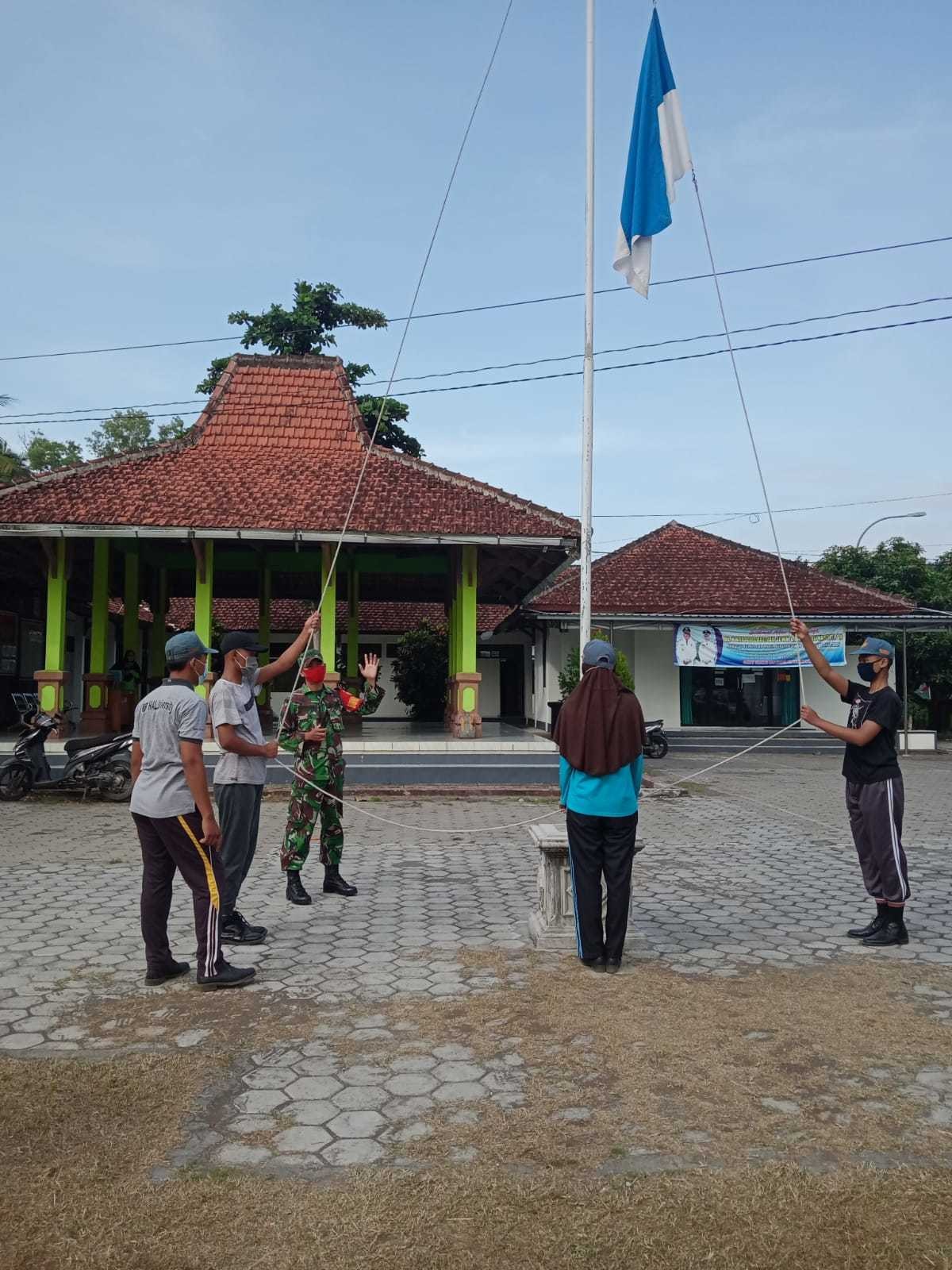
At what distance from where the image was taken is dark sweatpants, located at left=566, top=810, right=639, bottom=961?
15.6 ft

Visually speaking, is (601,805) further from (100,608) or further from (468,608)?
(100,608)

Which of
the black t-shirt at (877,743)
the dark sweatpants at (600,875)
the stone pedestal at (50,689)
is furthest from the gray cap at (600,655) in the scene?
the stone pedestal at (50,689)

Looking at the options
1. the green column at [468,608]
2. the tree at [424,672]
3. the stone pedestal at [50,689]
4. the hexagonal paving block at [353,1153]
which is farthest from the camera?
the tree at [424,672]

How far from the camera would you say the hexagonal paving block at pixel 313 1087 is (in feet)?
11.0

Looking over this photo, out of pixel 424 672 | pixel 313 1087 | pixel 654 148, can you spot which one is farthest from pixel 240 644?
pixel 424 672

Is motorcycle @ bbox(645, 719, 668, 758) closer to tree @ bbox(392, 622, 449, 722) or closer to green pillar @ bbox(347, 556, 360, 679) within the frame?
green pillar @ bbox(347, 556, 360, 679)

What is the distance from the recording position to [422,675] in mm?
26344

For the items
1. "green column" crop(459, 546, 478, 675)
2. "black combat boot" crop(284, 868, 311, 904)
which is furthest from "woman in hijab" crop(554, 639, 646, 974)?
"green column" crop(459, 546, 478, 675)

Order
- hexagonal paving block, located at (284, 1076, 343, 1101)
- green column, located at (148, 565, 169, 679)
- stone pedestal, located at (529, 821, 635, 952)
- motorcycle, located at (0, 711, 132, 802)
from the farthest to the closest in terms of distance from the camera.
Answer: green column, located at (148, 565, 169, 679)
motorcycle, located at (0, 711, 132, 802)
stone pedestal, located at (529, 821, 635, 952)
hexagonal paving block, located at (284, 1076, 343, 1101)

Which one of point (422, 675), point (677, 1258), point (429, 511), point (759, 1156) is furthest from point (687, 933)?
point (422, 675)

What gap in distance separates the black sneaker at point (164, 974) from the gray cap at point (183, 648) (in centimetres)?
147

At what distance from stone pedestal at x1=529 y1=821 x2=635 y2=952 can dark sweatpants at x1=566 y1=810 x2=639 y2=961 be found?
0.30 metres

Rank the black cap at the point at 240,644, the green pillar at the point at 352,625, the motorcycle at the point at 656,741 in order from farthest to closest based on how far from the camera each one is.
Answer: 1. the green pillar at the point at 352,625
2. the motorcycle at the point at 656,741
3. the black cap at the point at 240,644

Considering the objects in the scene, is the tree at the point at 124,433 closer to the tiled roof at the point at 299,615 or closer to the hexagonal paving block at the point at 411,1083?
the tiled roof at the point at 299,615
